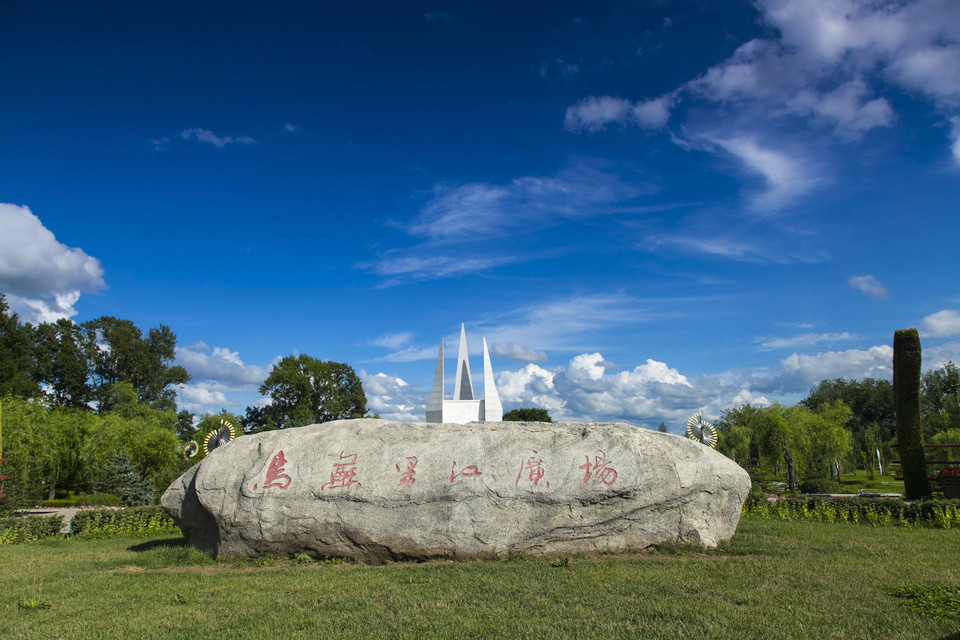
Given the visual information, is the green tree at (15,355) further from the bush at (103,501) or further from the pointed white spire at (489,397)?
the pointed white spire at (489,397)

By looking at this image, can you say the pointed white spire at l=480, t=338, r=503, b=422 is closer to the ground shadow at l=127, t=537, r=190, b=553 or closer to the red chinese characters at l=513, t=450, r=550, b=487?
the ground shadow at l=127, t=537, r=190, b=553

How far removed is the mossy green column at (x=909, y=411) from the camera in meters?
17.8

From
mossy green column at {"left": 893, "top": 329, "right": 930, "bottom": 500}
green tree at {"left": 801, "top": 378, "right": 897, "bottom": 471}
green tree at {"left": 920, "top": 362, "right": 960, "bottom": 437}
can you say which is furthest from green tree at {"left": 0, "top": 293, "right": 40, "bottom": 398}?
green tree at {"left": 801, "top": 378, "right": 897, "bottom": 471}

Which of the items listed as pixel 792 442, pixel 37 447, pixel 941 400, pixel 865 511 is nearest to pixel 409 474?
pixel 865 511

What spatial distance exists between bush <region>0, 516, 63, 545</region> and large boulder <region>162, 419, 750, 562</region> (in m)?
6.54

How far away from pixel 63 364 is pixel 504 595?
51475 mm

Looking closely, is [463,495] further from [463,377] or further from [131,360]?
[131,360]

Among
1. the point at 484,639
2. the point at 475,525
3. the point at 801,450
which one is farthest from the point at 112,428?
the point at 801,450

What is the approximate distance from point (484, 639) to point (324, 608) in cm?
244

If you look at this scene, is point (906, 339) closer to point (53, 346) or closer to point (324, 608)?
point (324, 608)

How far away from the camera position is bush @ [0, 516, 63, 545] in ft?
45.8

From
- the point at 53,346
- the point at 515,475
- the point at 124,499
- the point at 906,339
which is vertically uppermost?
the point at 53,346

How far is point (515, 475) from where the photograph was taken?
34.2ft

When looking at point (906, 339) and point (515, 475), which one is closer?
point (515, 475)
